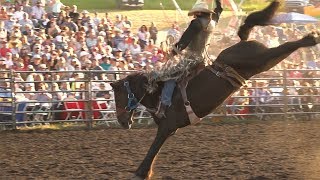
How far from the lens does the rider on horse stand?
7.41 m

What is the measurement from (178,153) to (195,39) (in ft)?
8.01

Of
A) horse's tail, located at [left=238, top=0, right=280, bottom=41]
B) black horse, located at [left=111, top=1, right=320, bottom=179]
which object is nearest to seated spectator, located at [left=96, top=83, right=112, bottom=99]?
black horse, located at [left=111, top=1, right=320, bottom=179]

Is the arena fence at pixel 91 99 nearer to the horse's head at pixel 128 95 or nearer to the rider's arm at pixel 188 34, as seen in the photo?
the horse's head at pixel 128 95

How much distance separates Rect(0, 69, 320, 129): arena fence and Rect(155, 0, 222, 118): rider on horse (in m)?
3.87

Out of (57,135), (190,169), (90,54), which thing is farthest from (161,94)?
(90,54)

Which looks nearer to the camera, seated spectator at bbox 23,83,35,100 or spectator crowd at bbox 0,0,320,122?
seated spectator at bbox 23,83,35,100

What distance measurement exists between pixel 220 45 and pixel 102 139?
5.33 metres

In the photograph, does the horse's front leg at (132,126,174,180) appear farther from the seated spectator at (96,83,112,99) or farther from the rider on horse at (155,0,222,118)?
the seated spectator at (96,83,112,99)

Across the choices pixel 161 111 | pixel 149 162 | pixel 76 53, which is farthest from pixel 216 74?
pixel 76 53

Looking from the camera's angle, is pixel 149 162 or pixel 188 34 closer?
pixel 149 162

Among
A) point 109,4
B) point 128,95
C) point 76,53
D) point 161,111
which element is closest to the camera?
point 161,111

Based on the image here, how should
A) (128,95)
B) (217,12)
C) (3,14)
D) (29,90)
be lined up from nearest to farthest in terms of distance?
(128,95) → (217,12) → (29,90) → (3,14)

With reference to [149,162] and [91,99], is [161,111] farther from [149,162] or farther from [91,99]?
[91,99]

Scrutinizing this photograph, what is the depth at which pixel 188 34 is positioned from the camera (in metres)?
7.40
